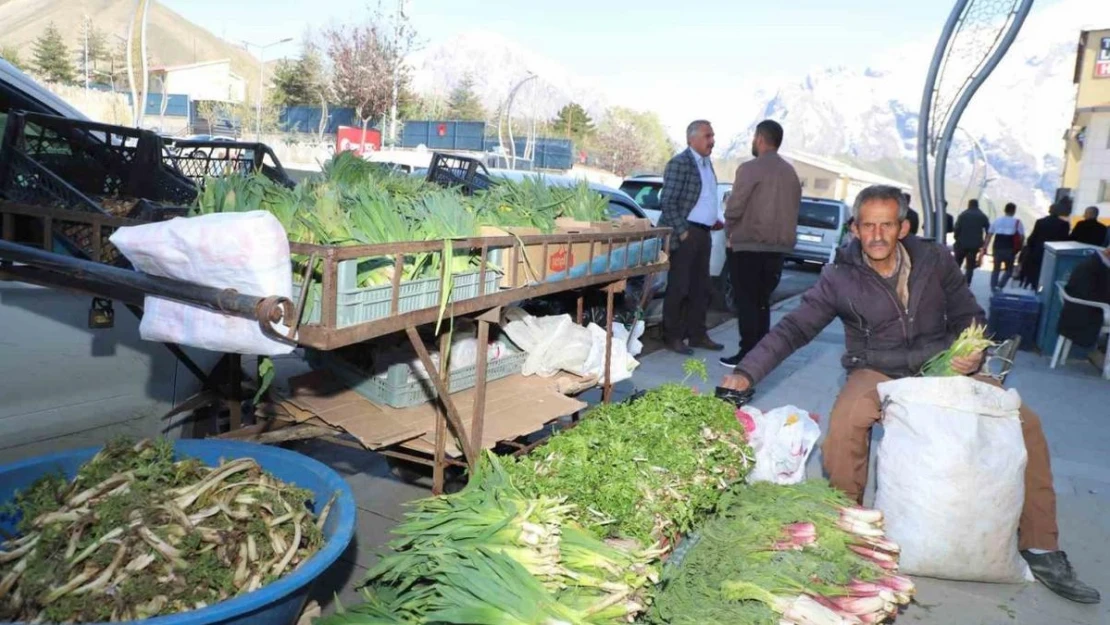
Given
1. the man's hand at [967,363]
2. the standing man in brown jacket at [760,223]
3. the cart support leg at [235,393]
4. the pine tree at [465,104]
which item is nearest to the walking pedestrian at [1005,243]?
the standing man in brown jacket at [760,223]

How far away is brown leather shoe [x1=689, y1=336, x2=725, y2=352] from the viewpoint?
7785 millimetres

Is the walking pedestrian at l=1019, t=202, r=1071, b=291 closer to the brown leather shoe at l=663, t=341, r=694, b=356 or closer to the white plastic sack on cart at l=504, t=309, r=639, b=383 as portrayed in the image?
the brown leather shoe at l=663, t=341, r=694, b=356

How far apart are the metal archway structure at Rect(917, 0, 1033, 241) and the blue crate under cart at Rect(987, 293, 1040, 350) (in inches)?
138

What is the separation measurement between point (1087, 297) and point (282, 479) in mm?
8029

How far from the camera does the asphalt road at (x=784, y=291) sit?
8.50 m

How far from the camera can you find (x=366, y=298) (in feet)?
8.46

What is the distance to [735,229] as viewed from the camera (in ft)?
22.2

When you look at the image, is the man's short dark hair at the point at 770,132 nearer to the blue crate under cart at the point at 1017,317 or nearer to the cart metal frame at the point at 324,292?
the cart metal frame at the point at 324,292

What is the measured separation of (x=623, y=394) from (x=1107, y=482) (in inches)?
125

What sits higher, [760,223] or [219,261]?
[760,223]

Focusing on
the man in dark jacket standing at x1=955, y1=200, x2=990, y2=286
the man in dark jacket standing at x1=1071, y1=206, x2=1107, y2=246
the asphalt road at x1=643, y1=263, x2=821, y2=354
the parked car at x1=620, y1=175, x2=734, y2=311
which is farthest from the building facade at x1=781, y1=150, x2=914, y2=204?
the parked car at x1=620, y1=175, x2=734, y2=311

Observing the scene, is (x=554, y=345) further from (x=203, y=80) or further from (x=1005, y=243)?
(x=203, y=80)

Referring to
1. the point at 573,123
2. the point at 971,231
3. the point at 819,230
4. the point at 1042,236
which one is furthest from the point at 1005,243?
the point at 573,123

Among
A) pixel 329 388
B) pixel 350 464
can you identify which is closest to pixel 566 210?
pixel 329 388
